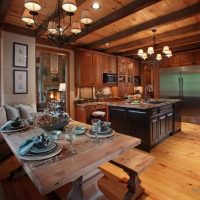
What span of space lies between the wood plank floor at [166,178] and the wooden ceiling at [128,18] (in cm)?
256

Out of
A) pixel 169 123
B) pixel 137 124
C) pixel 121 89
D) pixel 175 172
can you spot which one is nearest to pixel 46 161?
pixel 175 172

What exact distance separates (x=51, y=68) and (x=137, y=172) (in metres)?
7.12

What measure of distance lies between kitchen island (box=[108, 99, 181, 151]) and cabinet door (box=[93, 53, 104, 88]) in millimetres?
Result: 1669

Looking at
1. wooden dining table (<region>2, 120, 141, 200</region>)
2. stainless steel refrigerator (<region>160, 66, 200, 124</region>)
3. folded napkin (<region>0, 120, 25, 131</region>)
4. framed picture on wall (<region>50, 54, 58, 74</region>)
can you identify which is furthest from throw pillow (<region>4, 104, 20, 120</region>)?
stainless steel refrigerator (<region>160, 66, 200, 124</region>)

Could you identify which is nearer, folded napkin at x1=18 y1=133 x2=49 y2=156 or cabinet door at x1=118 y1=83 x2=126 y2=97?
folded napkin at x1=18 y1=133 x2=49 y2=156

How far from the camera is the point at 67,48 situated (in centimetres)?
496

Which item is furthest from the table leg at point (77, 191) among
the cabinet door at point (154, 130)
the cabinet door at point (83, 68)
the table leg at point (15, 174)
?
Answer: the cabinet door at point (83, 68)

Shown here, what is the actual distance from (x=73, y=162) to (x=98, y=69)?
4504mm

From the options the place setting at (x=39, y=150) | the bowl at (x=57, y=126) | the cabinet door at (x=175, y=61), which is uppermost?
the cabinet door at (x=175, y=61)

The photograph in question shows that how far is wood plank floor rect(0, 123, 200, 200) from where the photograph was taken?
6.61 feet

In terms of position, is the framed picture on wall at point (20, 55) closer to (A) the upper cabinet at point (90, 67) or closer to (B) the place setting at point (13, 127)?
(A) the upper cabinet at point (90, 67)

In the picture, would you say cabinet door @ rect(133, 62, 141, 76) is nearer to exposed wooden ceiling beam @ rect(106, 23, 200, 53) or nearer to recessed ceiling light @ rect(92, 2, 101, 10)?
exposed wooden ceiling beam @ rect(106, 23, 200, 53)

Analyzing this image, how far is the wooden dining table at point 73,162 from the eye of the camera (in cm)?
104

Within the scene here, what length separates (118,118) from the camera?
385cm
